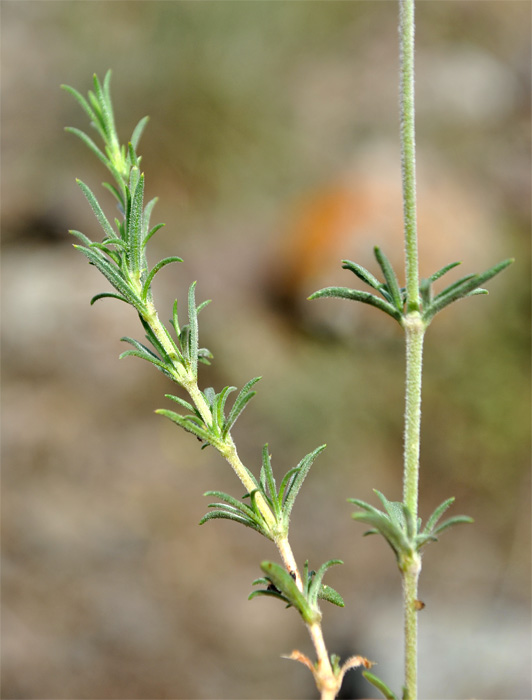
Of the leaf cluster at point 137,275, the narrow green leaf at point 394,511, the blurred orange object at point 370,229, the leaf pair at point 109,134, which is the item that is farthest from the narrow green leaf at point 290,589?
the blurred orange object at point 370,229

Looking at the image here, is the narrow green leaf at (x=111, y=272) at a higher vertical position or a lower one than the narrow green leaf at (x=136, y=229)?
lower

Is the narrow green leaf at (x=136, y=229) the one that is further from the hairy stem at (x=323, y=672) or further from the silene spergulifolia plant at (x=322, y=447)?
the hairy stem at (x=323, y=672)

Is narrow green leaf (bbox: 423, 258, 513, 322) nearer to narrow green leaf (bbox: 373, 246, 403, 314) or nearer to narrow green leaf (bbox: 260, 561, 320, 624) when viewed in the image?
narrow green leaf (bbox: 373, 246, 403, 314)

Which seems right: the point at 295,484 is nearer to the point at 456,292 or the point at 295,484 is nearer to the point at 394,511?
the point at 394,511

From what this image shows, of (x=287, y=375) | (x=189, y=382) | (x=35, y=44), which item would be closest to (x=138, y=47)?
(x=35, y=44)

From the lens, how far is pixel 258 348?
14.3ft

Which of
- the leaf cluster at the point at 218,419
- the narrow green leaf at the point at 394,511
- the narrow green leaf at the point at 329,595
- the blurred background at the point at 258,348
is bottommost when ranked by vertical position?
the narrow green leaf at the point at 329,595

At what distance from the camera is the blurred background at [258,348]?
360cm

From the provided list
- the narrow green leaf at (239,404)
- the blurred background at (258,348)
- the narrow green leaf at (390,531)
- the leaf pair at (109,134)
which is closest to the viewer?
the narrow green leaf at (390,531)

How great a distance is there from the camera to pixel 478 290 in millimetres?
646

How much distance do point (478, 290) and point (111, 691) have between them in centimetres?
356

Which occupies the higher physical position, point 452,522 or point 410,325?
point 410,325

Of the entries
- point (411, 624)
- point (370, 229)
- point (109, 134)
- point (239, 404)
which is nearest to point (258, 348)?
point (370, 229)

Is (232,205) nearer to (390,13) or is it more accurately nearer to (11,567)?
(390,13)
